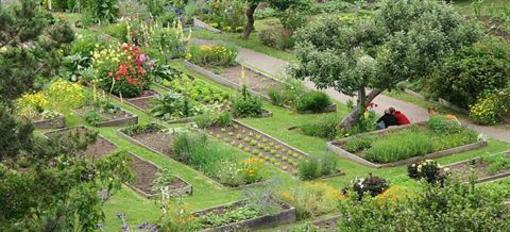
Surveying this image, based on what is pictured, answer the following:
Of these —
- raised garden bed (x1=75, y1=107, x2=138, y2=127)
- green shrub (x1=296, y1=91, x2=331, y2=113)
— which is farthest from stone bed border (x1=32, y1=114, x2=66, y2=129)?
green shrub (x1=296, y1=91, x2=331, y2=113)

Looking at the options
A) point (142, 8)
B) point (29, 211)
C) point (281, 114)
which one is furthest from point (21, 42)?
point (142, 8)

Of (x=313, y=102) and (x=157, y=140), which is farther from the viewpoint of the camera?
(x=313, y=102)

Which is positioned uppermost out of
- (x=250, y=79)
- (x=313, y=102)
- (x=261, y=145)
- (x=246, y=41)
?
(x=313, y=102)

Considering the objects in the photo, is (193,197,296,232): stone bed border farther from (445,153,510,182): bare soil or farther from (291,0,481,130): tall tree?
(291,0,481,130): tall tree

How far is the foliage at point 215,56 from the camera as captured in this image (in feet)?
108

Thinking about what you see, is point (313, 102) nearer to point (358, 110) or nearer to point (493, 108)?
point (358, 110)

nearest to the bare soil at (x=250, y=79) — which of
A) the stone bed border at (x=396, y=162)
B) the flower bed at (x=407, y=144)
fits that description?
the stone bed border at (x=396, y=162)

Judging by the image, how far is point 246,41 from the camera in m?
36.6

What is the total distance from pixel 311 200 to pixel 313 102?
23.6ft

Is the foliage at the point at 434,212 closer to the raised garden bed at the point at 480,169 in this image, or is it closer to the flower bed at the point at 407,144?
the raised garden bed at the point at 480,169

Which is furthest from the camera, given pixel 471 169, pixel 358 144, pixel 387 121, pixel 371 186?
pixel 387 121

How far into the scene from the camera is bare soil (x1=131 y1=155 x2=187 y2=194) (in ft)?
74.7

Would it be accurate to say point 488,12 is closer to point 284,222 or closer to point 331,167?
point 331,167

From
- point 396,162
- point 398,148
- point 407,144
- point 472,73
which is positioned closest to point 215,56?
point 472,73
